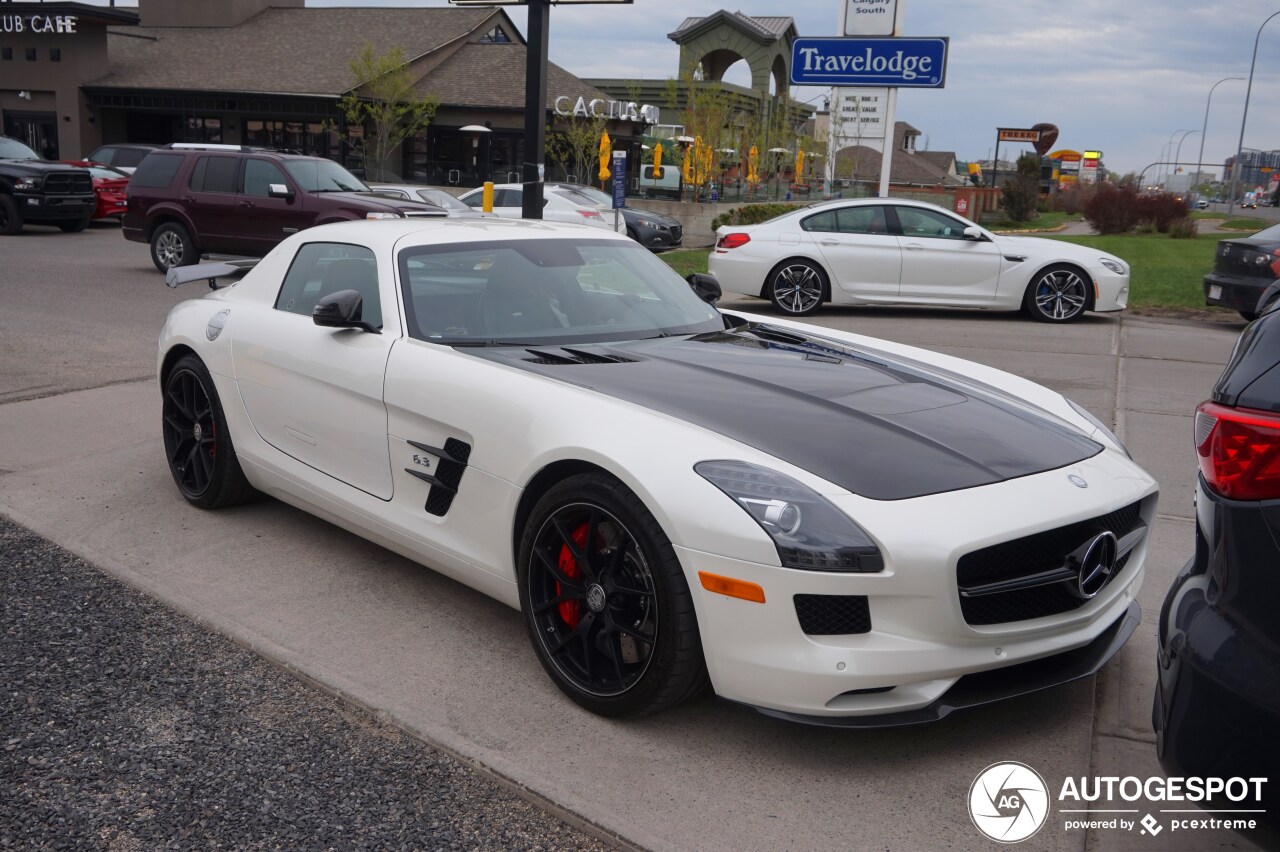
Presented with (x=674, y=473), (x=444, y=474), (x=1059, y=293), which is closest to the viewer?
(x=674, y=473)

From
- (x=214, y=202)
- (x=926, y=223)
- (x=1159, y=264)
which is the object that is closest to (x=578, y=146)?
(x=1159, y=264)

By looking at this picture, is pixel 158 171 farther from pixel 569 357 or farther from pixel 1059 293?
pixel 569 357

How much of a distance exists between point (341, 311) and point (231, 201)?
501 inches

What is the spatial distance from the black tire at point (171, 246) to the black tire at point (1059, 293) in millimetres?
11317

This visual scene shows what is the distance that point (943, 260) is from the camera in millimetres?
13375

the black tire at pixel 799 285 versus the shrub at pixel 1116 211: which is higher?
the shrub at pixel 1116 211

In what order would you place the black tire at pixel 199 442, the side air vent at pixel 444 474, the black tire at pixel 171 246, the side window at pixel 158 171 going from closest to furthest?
1. the side air vent at pixel 444 474
2. the black tire at pixel 199 442
3. the black tire at pixel 171 246
4. the side window at pixel 158 171

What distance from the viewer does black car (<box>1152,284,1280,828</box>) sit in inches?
85.0

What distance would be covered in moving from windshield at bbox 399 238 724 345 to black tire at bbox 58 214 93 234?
20.9 meters

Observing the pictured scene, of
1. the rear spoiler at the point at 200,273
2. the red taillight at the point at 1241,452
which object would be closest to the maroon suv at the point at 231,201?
the rear spoiler at the point at 200,273

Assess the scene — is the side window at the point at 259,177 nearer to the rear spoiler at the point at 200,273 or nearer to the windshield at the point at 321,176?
the windshield at the point at 321,176

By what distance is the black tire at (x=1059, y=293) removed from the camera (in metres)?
13.2

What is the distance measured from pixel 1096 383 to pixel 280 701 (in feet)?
24.8

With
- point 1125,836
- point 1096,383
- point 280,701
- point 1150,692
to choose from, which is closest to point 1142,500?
point 1150,692
